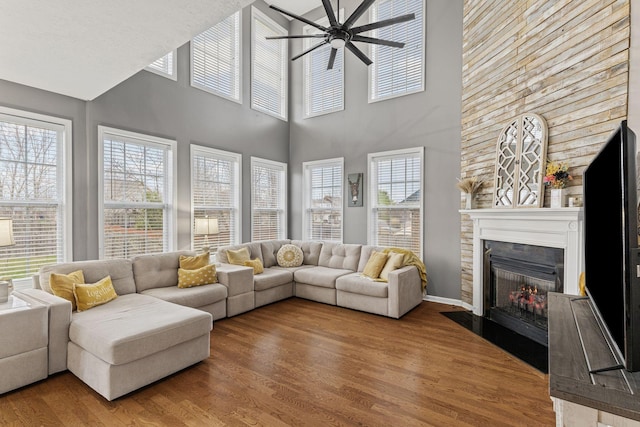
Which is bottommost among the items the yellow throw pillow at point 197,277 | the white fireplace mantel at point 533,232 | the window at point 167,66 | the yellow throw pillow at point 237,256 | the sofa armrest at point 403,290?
the sofa armrest at point 403,290

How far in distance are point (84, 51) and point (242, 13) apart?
3850 millimetres

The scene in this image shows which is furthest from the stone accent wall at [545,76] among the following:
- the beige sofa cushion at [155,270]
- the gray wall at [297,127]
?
the beige sofa cushion at [155,270]

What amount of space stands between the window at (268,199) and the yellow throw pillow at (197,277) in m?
1.94

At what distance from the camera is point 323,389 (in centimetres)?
257

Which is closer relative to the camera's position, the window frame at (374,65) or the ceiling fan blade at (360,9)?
the ceiling fan blade at (360,9)

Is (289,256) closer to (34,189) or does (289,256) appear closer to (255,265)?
(255,265)

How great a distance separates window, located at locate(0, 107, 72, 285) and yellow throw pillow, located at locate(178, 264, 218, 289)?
130 cm

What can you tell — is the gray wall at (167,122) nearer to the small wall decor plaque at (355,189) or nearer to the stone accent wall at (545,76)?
the small wall decor plaque at (355,189)

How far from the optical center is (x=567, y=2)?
327cm

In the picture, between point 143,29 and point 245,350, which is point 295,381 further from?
point 143,29

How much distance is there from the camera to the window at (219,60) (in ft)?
17.4

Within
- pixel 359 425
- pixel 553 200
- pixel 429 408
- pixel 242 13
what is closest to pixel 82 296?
pixel 359 425

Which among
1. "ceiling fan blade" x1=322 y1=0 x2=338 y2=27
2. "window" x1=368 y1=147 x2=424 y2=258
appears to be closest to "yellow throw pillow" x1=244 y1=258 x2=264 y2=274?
"window" x1=368 y1=147 x2=424 y2=258

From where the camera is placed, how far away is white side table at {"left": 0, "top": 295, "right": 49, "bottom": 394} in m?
2.44
